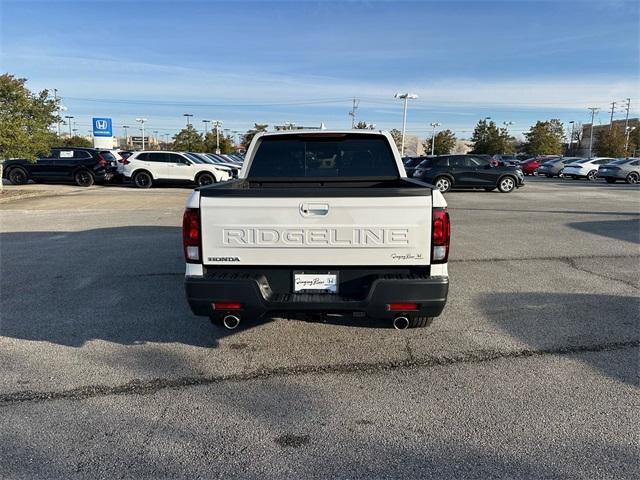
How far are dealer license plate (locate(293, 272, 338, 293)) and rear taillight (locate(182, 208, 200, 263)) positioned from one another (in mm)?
801

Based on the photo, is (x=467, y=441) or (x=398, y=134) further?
(x=398, y=134)

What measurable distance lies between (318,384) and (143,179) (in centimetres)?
2012

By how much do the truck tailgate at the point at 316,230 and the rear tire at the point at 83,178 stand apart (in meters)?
20.8

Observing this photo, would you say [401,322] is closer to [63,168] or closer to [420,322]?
[420,322]

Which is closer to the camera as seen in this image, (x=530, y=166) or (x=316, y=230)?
(x=316, y=230)

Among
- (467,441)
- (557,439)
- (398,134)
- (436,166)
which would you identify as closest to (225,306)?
(467,441)

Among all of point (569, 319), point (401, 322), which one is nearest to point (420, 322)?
point (401, 322)

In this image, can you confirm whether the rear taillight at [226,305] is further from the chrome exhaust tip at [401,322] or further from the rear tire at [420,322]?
the rear tire at [420,322]

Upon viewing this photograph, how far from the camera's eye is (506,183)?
20.6 m

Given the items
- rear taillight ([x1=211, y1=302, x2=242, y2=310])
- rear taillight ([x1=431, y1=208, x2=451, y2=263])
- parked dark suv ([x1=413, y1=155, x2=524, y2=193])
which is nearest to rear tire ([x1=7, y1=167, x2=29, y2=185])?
parked dark suv ([x1=413, y1=155, x2=524, y2=193])

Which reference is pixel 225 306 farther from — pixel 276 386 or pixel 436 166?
pixel 436 166

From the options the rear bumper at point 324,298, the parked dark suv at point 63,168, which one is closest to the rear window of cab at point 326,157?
the rear bumper at point 324,298

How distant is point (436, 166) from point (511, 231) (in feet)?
35.2

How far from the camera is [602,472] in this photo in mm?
2523
